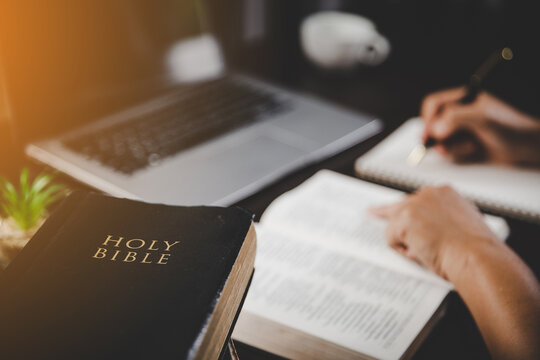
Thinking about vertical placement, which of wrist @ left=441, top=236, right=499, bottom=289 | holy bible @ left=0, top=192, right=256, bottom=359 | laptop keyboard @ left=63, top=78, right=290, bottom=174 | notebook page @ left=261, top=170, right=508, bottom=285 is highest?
holy bible @ left=0, top=192, right=256, bottom=359

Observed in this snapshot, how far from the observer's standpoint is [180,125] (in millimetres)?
973

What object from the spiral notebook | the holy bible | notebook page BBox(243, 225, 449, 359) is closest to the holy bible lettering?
the holy bible

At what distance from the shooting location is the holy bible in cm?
38

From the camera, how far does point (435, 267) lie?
25.0 inches

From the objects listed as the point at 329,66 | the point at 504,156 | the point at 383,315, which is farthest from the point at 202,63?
the point at 383,315

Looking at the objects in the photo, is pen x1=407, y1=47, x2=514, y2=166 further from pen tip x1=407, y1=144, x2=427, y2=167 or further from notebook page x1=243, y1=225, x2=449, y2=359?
notebook page x1=243, y1=225, x2=449, y2=359

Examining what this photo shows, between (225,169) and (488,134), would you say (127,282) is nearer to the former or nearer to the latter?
(225,169)

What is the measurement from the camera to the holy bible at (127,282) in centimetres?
38

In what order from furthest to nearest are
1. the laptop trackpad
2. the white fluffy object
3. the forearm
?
the white fluffy object < the laptop trackpad < the forearm

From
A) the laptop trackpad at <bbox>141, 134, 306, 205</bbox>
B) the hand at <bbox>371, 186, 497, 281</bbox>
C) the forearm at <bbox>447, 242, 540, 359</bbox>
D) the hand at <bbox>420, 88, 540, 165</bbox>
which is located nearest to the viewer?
the forearm at <bbox>447, 242, 540, 359</bbox>

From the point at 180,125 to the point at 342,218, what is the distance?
380mm

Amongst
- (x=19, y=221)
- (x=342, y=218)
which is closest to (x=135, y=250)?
(x=19, y=221)

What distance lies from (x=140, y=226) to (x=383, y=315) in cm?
28

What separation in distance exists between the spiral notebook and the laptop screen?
18.0 inches
